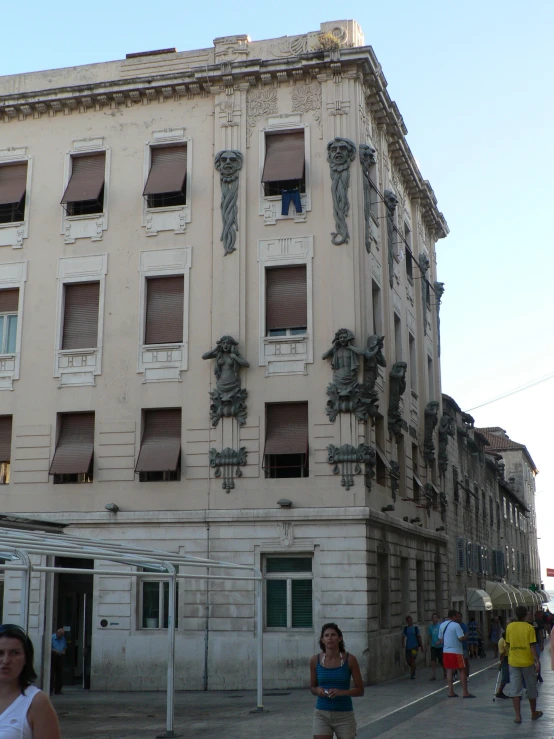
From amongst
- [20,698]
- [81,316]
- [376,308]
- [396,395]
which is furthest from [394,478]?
[20,698]

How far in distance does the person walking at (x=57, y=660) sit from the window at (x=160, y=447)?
468 cm

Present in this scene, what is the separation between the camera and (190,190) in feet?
87.0

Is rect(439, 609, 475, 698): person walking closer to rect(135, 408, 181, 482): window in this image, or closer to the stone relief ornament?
rect(135, 408, 181, 482): window

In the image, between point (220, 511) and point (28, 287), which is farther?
point (28, 287)

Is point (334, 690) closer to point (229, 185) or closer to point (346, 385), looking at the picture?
point (346, 385)

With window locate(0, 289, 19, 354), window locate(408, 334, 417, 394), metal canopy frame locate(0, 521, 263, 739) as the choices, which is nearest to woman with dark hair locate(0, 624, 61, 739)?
metal canopy frame locate(0, 521, 263, 739)

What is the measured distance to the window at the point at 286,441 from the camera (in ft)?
79.3

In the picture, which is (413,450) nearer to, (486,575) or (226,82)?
(226,82)

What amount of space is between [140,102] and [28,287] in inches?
255

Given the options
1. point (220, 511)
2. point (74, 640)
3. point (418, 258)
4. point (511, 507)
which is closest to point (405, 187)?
point (418, 258)

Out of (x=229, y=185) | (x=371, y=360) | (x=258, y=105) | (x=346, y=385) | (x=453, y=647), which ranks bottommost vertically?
(x=453, y=647)

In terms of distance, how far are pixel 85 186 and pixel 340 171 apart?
7.51 m

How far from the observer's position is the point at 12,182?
1097 inches

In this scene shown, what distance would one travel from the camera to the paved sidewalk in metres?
14.4
